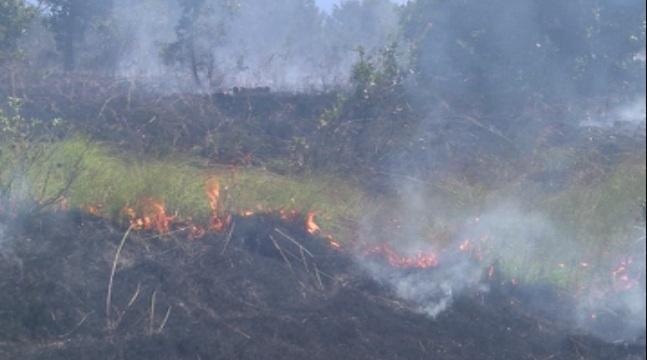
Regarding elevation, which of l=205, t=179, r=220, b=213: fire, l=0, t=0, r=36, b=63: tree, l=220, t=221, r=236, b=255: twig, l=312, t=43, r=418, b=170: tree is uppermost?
l=0, t=0, r=36, b=63: tree

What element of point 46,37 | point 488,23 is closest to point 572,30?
A: point 488,23

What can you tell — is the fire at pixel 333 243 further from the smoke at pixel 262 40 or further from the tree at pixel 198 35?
the tree at pixel 198 35

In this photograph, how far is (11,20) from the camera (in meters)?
10.2

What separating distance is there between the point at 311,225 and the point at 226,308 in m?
1.69

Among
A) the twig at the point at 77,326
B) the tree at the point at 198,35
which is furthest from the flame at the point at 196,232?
the tree at the point at 198,35

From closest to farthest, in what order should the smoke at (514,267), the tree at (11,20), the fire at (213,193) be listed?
1. the smoke at (514,267)
2. the fire at (213,193)
3. the tree at (11,20)

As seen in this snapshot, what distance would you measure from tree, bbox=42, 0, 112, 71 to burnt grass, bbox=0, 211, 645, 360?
9.67 meters

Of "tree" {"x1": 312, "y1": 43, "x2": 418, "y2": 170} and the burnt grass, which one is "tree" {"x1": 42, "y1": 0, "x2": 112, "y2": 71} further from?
the burnt grass

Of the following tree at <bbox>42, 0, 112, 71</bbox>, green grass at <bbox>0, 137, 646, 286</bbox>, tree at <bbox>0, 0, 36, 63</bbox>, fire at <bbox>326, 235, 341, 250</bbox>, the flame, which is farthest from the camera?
tree at <bbox>42, 0, 112, 71</bbox>

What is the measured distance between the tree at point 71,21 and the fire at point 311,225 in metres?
9.25

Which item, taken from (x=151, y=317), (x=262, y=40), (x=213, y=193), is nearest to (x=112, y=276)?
(x=151, y=317)

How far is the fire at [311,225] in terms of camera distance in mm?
7061

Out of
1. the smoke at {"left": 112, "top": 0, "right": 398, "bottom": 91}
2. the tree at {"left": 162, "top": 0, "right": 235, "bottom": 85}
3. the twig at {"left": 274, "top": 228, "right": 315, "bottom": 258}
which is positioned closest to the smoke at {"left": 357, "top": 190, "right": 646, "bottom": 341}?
the twig at {"left": 274, "top": 228, "right": 315, "bottom": 258}

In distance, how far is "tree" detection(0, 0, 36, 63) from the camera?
10174 millimetres
